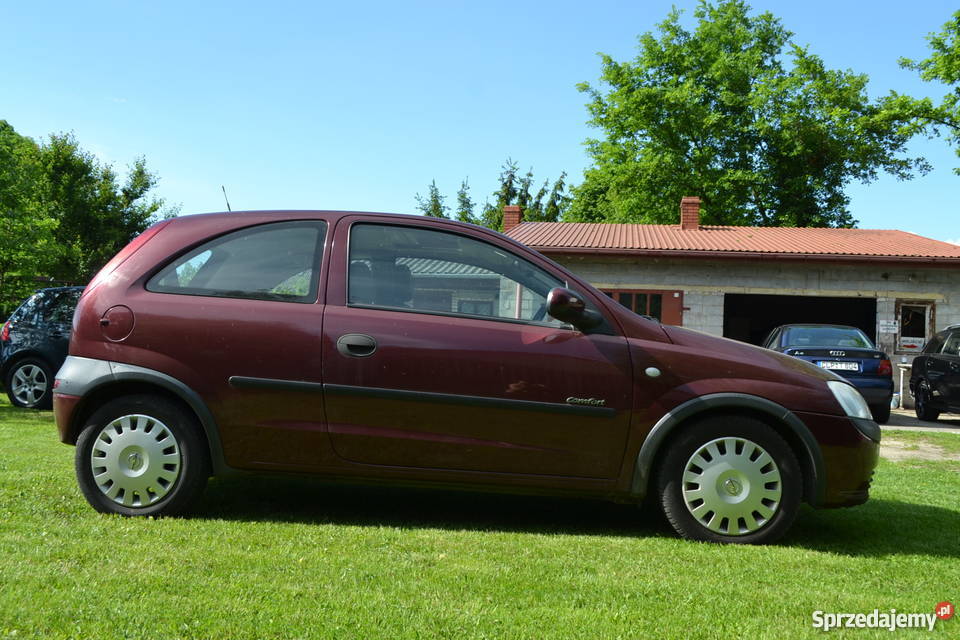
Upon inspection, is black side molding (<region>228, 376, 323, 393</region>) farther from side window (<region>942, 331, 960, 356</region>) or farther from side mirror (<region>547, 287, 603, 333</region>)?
side window (<region>942, 331, 960, 356</region>)

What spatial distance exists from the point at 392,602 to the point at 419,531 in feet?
3.83

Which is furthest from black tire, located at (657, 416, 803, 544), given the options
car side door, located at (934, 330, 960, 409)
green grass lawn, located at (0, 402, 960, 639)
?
car side door, located at (934, 330, 960, 409)

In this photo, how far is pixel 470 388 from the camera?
4.14 meters

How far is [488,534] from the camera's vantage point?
4.20 metres

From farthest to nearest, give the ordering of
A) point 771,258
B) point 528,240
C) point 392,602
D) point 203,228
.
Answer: point 528,240
point 771,258
point 203,228
point 392,602

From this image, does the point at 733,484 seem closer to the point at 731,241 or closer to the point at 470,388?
the point at 470,388

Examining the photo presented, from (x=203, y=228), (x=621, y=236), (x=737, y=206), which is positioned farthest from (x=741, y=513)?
(x=737, y=206)

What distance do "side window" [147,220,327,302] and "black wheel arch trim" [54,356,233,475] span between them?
47 centimetres

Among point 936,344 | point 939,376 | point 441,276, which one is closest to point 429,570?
point 441,276

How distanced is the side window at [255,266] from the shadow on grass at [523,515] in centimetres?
106

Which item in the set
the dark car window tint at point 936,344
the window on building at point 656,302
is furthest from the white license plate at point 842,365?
the window on building at point 656,302

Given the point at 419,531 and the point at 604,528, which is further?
the point at 604,528

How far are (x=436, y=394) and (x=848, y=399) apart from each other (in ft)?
7.30

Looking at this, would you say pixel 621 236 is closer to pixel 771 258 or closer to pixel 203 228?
pixel 771 258
